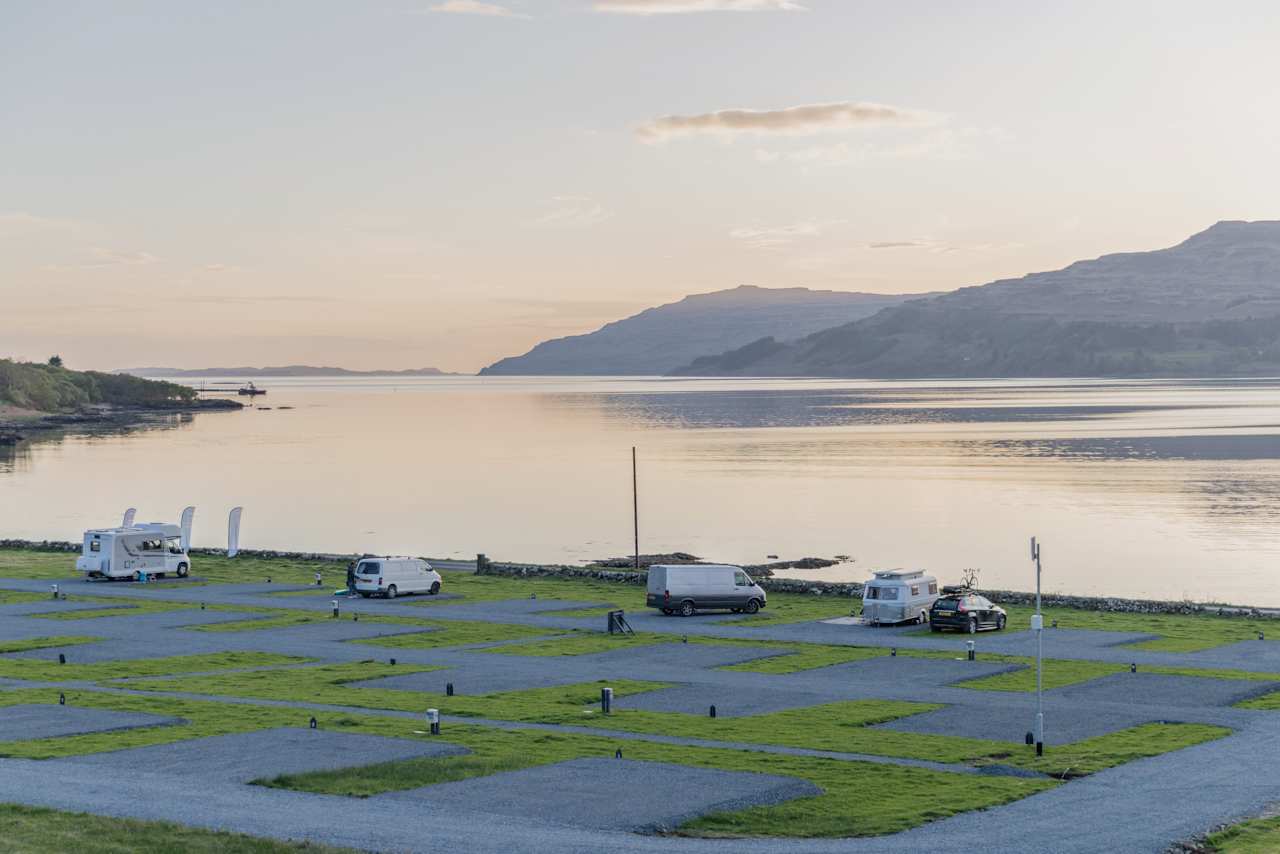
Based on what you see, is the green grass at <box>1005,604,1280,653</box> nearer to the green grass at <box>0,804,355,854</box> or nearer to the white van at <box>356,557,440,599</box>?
the white van at <box>356,557,440,599</box>

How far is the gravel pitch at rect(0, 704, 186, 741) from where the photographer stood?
37031mm

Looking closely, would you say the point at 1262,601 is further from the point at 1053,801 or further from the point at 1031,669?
the point at 1053,801

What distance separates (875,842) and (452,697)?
17999mm

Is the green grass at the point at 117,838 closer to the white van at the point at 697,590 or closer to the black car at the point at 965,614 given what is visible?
the black car at the point at 965,614

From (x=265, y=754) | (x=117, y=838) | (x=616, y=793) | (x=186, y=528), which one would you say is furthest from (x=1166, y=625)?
(x=186, y=528)

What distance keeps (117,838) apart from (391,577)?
137ft

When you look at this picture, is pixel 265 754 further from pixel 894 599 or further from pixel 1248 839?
pixel 894 599

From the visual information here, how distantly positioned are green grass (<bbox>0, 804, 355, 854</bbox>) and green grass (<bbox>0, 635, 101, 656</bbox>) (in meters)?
25.3

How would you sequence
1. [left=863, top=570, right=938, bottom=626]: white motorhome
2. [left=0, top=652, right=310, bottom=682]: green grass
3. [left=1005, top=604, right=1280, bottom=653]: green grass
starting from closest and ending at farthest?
[left=0, top=652, right=310, bottom=682]: green grass < [left=1005, top=604, right=1280, bottom=653]: green grass < [left=863, top=570, right=938, bottom=626]: white motorhome

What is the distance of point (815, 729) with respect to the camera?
38.3m

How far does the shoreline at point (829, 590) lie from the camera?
216ft

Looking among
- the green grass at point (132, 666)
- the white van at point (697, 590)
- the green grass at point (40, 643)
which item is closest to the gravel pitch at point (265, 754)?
the green grass at point (132, 666)

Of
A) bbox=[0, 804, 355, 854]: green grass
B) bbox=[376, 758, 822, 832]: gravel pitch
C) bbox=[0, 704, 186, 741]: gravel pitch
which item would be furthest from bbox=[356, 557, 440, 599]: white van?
bbox=[0, 804, 355, 854]: green grass

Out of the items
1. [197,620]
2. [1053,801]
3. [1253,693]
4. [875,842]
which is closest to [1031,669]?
[1253,693]
